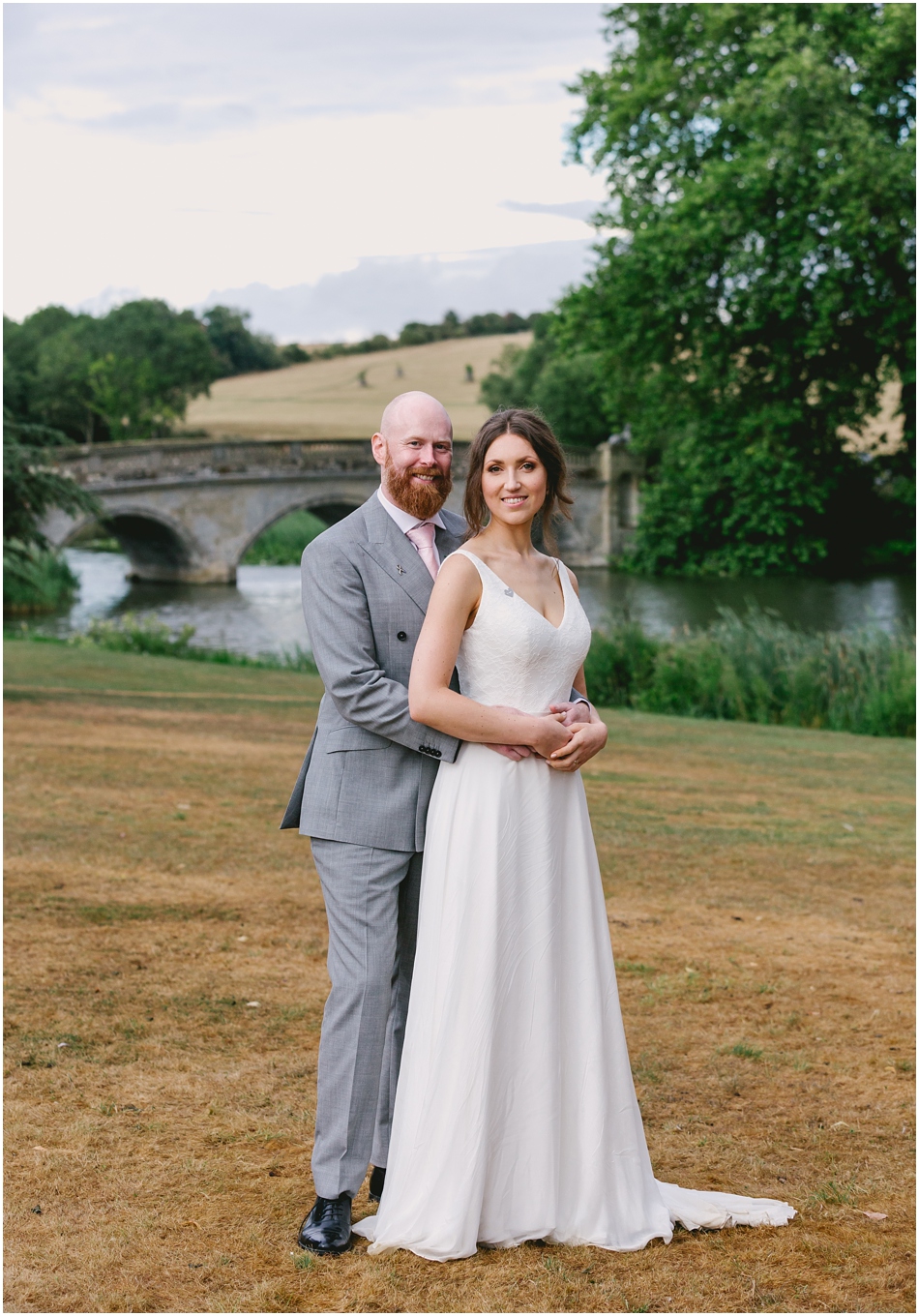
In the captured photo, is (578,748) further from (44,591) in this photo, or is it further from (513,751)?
(44,591)

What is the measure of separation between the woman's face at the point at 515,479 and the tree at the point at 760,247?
25.6 meters

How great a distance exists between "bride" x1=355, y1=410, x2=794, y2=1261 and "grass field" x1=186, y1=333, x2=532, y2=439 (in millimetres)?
65864

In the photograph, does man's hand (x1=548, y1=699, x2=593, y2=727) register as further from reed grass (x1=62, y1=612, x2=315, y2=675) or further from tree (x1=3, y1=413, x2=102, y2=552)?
reed grass (x1=62, y1=612, x2=315, y2=675)

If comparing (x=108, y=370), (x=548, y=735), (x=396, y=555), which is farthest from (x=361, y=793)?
(x=108, y=370)

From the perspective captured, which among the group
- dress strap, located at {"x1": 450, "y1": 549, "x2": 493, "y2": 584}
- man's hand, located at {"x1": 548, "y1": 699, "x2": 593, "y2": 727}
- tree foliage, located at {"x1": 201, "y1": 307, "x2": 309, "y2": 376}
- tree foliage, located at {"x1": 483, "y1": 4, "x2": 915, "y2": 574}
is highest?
tree foliage, located at {"x1": 201, "y1": 307, "x2": 309, "y2": 376}

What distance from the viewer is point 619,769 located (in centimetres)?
1060

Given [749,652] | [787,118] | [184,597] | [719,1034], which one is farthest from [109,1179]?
[184,597]

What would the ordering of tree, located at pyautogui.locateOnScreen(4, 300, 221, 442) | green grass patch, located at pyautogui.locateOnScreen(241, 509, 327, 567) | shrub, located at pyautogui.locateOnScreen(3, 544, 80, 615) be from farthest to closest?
tree, located at pyautogui.locateOnScreen(4, 300, 221, 442) < green grass patch, located at pyautogui.locateOnScreen(241, 509, 327, 567) < shrub, located at pyautogui.locateOnScreen(3, 544, 80, 615)

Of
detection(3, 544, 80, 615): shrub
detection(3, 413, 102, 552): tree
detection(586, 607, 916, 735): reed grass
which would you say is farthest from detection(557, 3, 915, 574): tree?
detection(3, 413, 102, 552): tree

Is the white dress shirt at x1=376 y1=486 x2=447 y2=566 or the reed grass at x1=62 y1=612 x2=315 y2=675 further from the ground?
the white dress shirt at x1=376 y1=486 x2=447 y2=566

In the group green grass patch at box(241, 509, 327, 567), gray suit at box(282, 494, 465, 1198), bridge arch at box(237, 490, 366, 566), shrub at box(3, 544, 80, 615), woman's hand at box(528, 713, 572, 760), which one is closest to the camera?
woman's hand at box(528, 713, 572, 760)

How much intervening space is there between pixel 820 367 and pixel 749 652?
19245 mm

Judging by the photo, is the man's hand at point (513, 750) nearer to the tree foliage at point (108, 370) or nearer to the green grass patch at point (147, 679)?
the green grass patch at point (147, 679)

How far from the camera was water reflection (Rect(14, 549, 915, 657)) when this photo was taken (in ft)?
88.1
